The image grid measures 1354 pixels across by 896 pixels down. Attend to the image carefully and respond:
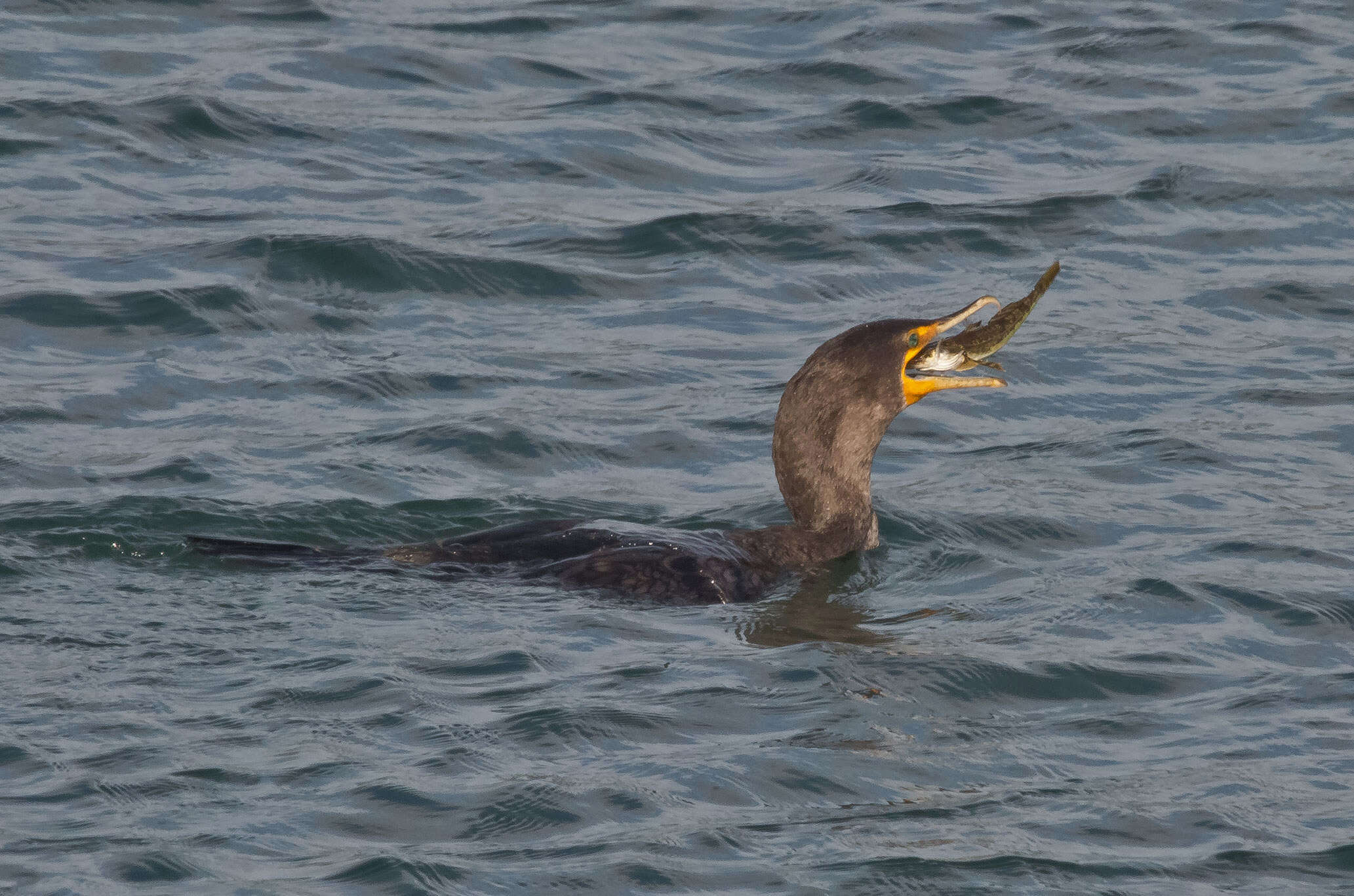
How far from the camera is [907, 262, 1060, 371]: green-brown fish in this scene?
709cm

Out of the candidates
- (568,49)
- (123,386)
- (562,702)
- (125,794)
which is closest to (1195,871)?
(562,702)

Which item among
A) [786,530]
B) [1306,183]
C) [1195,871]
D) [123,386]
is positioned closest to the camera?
[1195,871]

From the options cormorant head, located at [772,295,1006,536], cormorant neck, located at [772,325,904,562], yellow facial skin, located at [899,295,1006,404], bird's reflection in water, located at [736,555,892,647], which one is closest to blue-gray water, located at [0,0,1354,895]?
bird's reflection in water, located at [736,555,892,647]

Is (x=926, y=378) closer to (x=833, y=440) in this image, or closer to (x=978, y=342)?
(x=978, y=342)

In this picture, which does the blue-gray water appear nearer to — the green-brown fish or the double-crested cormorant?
the double-crested cormorant

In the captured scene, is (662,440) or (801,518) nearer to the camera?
(801,518)

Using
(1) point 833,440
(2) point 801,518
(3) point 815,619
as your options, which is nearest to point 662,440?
(2) point 801,518

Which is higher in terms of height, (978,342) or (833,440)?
(978,342)

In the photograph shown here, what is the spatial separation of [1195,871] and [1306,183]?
25.2 ft

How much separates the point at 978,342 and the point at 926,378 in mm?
284

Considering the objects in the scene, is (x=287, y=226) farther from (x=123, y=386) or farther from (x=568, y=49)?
(x=568, y=49)

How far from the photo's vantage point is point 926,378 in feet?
24.3

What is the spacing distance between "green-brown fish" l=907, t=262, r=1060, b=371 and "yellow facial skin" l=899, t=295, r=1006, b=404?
0.03 metres

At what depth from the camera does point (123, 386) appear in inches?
352
